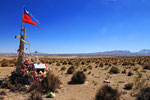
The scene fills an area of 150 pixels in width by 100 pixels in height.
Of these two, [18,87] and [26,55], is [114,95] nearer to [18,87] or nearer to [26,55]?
[18,87]

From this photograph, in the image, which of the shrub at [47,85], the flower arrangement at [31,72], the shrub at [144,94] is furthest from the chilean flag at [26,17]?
the shrub at [144,94]

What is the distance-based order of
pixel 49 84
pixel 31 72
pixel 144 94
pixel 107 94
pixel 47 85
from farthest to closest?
pixel 31 72, pixel 47 85, pixel 49 84, pixel 144 94, pixel 107 94

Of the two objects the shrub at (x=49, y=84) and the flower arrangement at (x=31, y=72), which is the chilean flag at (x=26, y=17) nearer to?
the flower arrangement at (x=31, y=72)

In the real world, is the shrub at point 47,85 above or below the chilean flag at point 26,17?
below

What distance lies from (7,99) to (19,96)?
681mm

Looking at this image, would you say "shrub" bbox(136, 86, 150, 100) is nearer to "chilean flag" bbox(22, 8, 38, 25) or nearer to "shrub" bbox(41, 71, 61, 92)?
"shrub" bbox(41, 71, 61, 92)

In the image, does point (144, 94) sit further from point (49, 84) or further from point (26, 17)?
point (26, 17)

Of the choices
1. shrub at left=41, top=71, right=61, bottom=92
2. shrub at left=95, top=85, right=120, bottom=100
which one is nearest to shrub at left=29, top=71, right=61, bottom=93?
shrub at left=41, top=71, right=61, bottom=92

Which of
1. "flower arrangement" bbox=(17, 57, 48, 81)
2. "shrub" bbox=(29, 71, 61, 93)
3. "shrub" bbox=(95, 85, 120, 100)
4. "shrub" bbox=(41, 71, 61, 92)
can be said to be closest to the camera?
"shrub" bbox=(95, 85, 120, 100)

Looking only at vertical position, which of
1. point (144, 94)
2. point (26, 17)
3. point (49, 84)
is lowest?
point (144, 94)

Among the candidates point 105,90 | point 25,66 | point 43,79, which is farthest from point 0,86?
point 105,90

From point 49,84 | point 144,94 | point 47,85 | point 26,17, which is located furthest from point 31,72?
point 144,94

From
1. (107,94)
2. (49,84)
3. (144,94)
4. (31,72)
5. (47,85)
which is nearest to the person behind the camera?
(107,94)

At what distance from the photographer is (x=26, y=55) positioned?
33.8 feet
